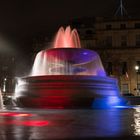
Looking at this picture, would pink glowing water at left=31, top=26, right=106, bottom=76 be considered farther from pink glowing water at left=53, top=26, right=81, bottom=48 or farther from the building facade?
the building facade

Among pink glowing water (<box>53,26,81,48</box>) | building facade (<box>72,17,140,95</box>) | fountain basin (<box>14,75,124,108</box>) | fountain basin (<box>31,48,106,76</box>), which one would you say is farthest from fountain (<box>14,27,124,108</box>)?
building facade (<box>72,17,140,95</box>)

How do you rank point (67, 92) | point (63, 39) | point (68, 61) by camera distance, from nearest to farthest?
point (67, 92) → point (68, 61) → point (63, 39)

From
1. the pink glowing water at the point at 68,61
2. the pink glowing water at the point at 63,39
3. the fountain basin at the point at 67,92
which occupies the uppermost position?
the pink glowing water at the point at 63,39

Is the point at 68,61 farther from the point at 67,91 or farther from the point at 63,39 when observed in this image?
the point at 63,39

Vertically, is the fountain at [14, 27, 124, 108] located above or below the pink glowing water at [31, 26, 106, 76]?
below

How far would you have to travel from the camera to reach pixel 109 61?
7175 cm

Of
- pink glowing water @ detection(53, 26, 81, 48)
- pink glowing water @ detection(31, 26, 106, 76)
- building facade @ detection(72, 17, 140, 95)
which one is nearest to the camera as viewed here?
pink glowing water @ detection(31, 26, 106, 76)

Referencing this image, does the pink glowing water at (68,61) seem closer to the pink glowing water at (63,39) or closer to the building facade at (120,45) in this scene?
the pink glowing water at (63,39)

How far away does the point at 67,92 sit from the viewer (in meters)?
20.4

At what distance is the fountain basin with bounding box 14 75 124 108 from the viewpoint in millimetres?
20250

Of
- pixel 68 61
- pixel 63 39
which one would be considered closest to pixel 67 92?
pixel 68 61

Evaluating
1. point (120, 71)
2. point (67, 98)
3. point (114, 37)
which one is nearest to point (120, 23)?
point (114, 37)

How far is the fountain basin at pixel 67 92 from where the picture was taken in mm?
20250

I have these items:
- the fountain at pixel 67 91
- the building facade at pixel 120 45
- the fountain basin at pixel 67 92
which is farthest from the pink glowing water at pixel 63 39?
the building facade at pixel 120 45
